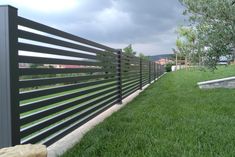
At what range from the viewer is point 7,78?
292 cm

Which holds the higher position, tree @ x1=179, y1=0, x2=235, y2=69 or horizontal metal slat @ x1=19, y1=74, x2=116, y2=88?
tree @ x1=179, y1=0, x2=235, y2=69

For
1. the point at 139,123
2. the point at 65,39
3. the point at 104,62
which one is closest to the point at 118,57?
the point at 104,62

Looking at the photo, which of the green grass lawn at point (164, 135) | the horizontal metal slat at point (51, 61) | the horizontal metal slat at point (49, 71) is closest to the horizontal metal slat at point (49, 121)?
the green grass lawn at point (164, 135)

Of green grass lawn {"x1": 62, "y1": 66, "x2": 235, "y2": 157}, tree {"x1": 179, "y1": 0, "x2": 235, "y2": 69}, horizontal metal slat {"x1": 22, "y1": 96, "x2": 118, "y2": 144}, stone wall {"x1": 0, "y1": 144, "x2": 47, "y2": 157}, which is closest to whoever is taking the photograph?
stone wall {"x1": 0, "y1": 144, "x2": 47, "y2": 157}

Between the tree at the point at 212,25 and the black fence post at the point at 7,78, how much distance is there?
21.6 ft

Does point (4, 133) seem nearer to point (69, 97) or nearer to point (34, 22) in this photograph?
point (34, 22)

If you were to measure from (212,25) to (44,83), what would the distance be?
6.30 m

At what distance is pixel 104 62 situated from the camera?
7246 mm

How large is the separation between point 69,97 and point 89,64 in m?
1.38

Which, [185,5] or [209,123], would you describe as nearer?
[209,123]

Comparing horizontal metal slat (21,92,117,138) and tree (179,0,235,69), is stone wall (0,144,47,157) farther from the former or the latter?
tree (179,0,235,69)

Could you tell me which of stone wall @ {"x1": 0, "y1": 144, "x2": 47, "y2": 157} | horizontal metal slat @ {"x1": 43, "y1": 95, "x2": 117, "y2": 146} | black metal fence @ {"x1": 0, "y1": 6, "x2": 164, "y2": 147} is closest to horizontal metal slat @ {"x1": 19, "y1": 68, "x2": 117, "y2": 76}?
black metal fence @ {"x1": 0, "y1": 6, "x2": 164, "y2": 147}

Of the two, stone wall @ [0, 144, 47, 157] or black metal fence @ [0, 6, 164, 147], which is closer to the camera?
stone wall @ [0, 144, 47, 157]

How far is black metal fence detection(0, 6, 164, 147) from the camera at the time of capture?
9.63 ft
